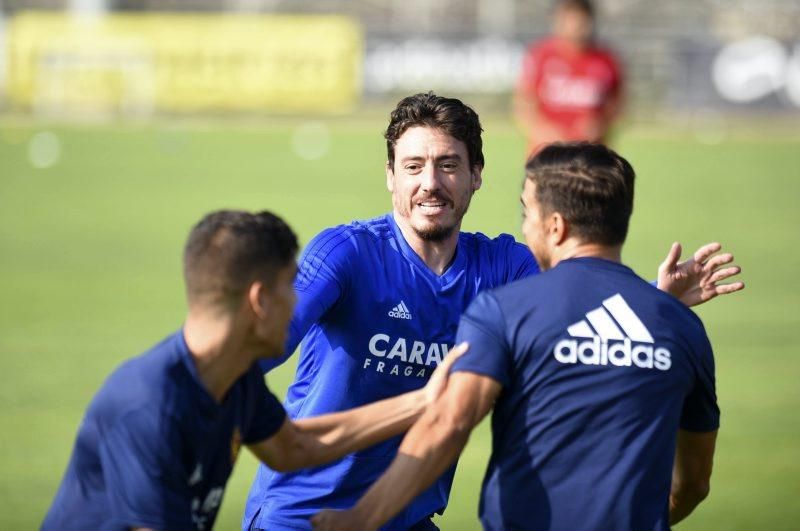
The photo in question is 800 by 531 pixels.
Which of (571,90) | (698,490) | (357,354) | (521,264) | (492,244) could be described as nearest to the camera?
(698,490)

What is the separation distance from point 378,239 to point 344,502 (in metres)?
1.11

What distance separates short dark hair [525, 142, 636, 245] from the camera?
4008 millimetres

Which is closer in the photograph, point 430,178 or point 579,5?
point 430,178

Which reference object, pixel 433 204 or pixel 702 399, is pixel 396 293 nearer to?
pixel 433 204

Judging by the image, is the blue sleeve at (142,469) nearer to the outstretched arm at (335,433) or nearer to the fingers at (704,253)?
the outstretched arm at (335,433)

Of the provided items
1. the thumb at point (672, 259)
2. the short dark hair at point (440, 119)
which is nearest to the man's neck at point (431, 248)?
the short dark hair at point (440, 119)

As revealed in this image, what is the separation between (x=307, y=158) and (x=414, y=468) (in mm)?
21781

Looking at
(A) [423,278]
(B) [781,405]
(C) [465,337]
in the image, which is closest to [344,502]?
(A) [423,278]

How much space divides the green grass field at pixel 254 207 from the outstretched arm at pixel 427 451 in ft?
12.0

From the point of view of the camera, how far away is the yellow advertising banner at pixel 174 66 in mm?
32406

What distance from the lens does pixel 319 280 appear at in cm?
499

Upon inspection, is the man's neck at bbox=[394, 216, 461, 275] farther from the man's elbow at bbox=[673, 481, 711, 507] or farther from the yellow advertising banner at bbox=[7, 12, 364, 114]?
the yellow advertising banner at bbox=[7, 12, 364, 114]

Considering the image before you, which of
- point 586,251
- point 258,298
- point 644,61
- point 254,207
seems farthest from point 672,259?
point 644,61

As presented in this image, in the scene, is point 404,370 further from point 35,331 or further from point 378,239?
point 35,331
